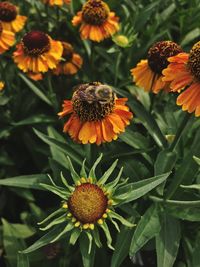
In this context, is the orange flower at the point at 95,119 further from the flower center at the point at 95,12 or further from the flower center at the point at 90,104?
the flower center at the point at 95,12

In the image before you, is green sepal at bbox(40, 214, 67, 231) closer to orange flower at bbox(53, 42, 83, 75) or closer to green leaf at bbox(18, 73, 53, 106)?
green leaf at bbox(18, 73, 53, 106)

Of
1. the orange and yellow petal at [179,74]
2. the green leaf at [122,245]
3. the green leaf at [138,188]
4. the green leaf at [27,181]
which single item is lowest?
the green leaf at [122,245]

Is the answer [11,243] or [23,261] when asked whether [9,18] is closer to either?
[11,243]

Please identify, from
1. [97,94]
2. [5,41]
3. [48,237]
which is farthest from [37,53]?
[48,237]

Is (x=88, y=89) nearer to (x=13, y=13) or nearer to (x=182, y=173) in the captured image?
(x=182, y=173)

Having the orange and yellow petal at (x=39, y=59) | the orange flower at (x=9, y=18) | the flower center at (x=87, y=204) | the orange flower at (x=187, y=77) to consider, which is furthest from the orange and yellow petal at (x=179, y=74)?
the orange flower at (x=9, y=18)

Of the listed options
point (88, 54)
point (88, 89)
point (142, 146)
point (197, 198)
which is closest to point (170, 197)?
point (197, 198)
